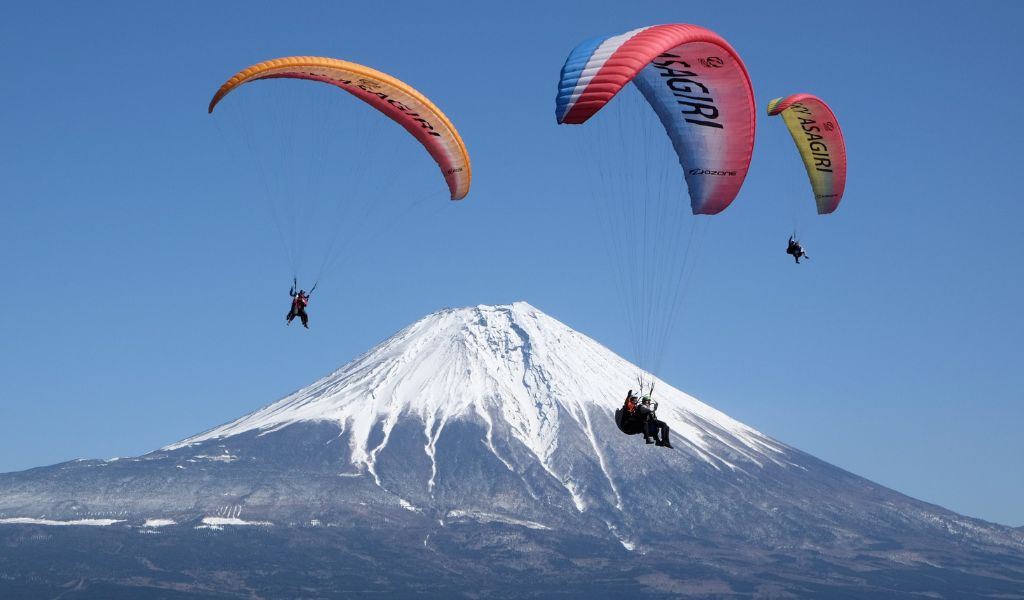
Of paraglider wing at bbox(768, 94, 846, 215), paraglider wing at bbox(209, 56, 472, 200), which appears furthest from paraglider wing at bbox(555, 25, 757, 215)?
paraglider wing at bbox(768, 94, 846, 215)

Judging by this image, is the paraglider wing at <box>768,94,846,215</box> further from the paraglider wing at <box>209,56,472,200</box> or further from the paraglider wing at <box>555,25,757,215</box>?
the paraglider wing at <box>209,56,472,200</box>

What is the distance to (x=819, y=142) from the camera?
45.0m

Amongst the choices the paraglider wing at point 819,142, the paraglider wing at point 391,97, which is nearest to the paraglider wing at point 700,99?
the paraglider wing at point 391,97

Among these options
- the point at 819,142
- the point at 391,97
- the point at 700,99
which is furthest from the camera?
the point at 819,142

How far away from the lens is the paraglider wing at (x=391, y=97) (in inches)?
1416

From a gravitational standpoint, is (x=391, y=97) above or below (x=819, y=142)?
below

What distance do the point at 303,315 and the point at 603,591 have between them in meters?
149

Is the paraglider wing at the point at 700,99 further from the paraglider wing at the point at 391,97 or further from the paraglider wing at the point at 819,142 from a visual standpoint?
the paraglider wing at the point at 819,142

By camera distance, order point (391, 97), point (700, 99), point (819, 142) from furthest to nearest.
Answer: point (819, 142), point (391, 97), point (700, 99)

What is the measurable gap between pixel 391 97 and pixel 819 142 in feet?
45.2

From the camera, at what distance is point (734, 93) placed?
3412cm

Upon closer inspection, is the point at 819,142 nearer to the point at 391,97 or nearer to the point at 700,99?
the point at 700,99

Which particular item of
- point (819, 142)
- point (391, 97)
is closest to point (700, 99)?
point (391, 97)

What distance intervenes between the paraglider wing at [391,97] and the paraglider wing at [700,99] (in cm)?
663
